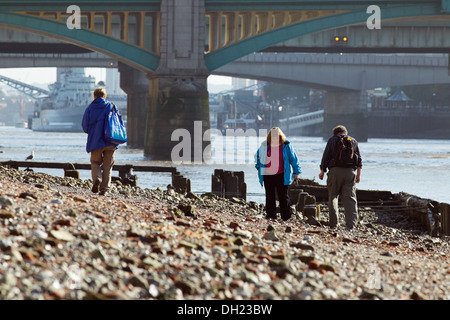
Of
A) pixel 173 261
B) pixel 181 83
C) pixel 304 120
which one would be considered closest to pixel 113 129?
pixel 173 261

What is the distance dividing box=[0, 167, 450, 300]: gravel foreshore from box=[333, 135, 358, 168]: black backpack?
1822mm

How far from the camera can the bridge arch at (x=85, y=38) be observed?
47562 millimetres

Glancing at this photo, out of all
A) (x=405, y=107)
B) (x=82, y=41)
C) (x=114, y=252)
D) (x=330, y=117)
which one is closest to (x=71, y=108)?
(x=405, y=107)

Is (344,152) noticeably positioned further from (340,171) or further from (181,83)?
(181,83)

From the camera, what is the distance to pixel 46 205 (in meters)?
10.1

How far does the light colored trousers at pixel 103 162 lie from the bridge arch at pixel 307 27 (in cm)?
3587

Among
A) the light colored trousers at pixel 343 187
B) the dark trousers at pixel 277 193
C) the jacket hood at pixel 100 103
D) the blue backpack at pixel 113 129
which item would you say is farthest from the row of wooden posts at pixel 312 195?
the jacket hood at pixel 100 103

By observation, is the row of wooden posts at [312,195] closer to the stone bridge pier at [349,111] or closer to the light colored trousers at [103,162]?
the light colored trousers at [103,162]

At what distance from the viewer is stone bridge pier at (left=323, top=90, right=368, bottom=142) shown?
96.4 m

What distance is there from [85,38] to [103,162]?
1391 inches

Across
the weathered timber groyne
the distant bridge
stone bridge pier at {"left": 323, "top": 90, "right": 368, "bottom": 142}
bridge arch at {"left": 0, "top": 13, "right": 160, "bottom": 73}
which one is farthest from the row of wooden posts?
the distant bridge

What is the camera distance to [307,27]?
4912 centimetres

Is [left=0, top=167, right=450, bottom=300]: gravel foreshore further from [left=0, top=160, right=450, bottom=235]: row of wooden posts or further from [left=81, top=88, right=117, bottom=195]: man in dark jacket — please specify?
[left=0, top=160, right=450, bottom=235]: row of wooden posts
